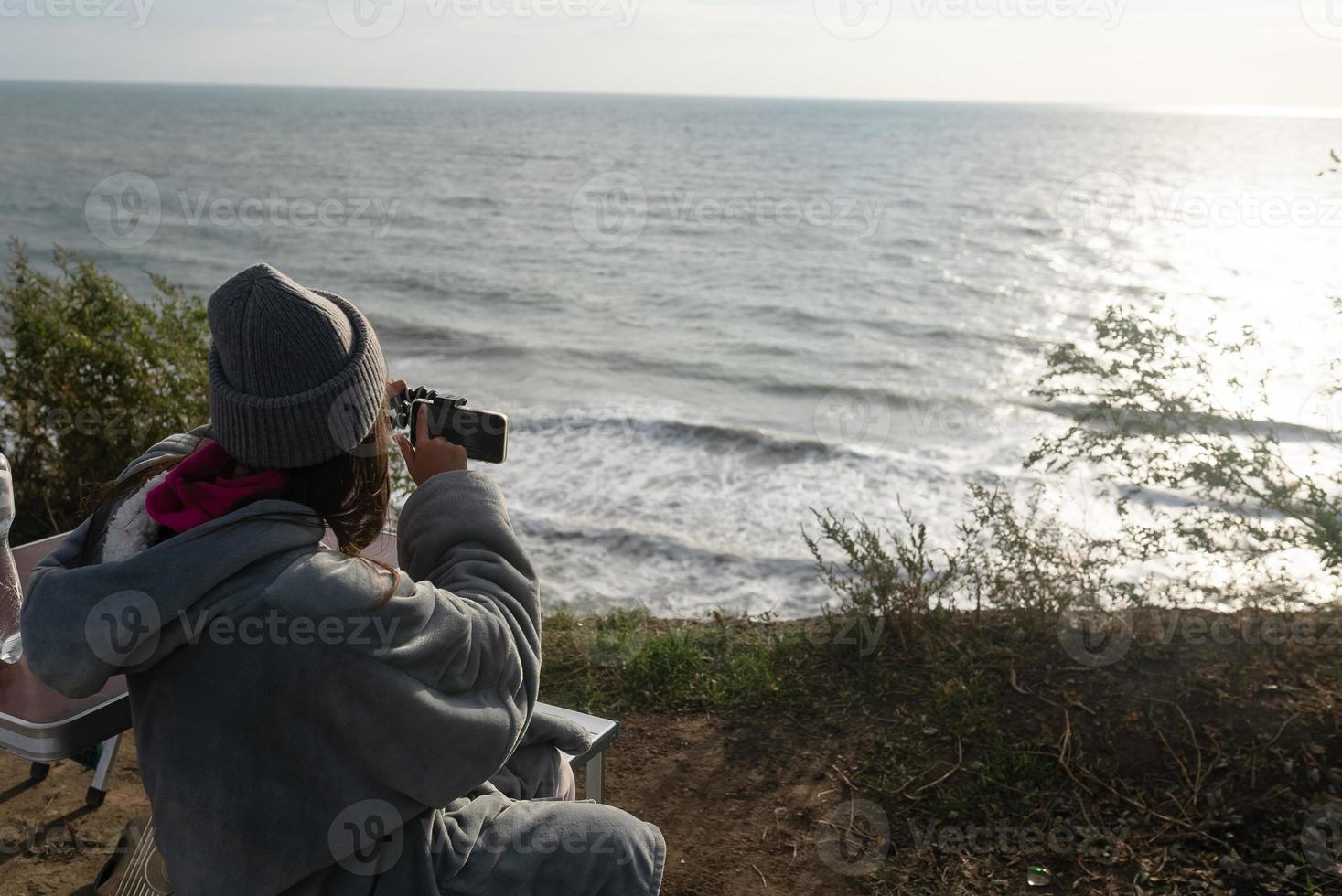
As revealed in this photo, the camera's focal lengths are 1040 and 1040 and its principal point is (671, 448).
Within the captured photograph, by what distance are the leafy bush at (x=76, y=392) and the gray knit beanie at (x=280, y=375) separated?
4.13 meters

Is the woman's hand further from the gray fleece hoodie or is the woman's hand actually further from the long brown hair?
the gray fleece hoodie

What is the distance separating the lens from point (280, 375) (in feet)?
5.33

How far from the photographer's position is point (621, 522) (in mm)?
8492

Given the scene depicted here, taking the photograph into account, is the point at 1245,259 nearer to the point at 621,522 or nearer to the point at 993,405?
the point at 993,405

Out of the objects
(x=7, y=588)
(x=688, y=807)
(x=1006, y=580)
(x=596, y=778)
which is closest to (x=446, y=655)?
(x=7, y=588)

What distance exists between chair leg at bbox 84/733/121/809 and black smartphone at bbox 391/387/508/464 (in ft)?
7.92

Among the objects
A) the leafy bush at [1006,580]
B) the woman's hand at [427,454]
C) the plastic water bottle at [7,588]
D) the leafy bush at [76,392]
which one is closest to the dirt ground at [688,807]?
the leafy bush at [1006,580]

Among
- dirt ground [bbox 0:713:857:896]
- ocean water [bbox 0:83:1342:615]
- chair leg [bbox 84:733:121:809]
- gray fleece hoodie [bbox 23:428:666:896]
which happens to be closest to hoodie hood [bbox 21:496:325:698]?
gray fleece hoodie [bbox 23:428:666:896]

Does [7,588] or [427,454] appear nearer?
[427,454]

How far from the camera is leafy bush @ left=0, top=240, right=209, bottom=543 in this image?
536 cm

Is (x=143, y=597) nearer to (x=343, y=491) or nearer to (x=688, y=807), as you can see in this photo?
(x=343, y=491)

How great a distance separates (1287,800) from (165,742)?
11.5ft

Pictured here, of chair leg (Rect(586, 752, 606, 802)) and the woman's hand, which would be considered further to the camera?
chair leg (Rect(586, 752, 606, 802))

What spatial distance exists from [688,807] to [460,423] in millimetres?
2276
